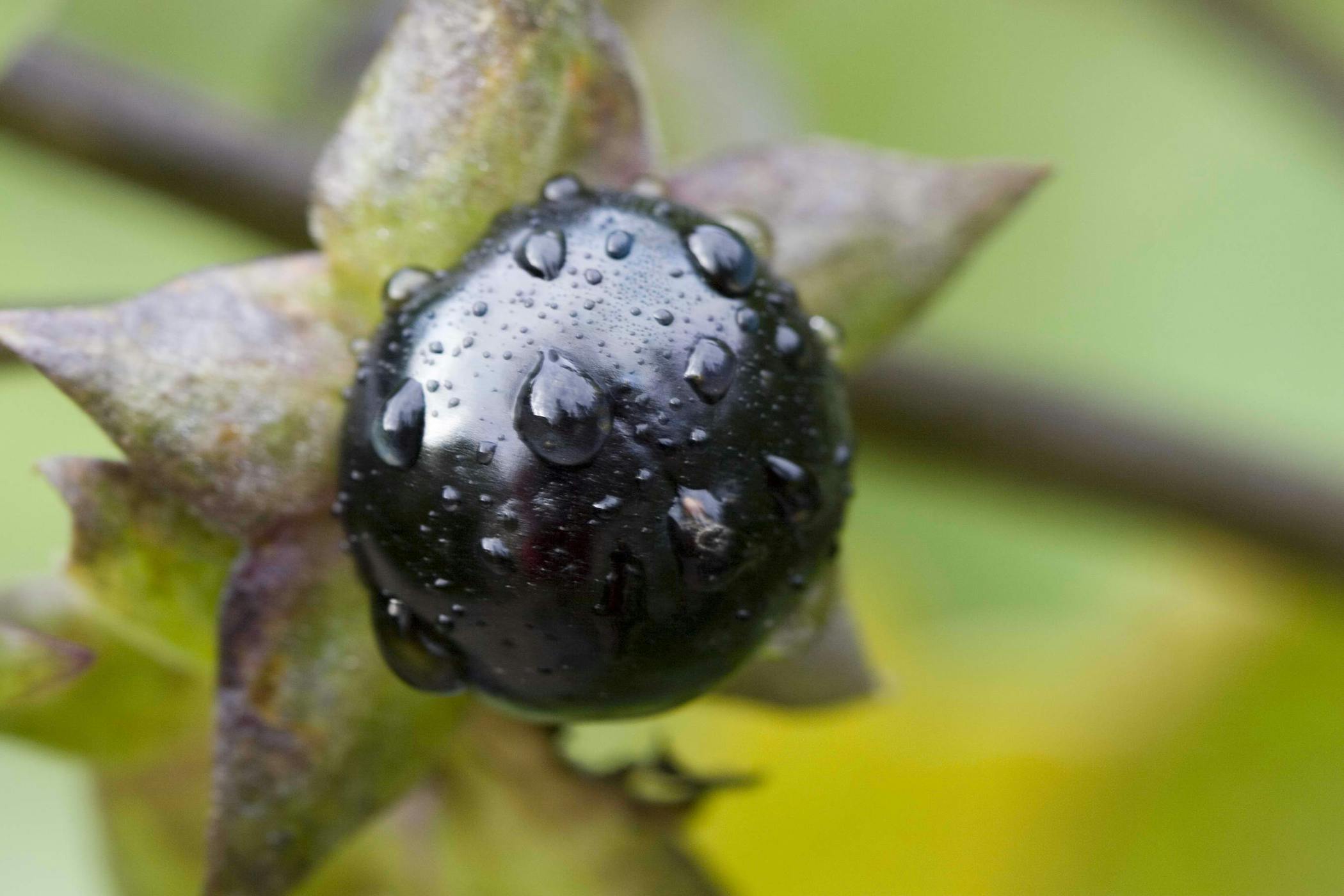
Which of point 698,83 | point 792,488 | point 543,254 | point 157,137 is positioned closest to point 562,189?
point 543,254

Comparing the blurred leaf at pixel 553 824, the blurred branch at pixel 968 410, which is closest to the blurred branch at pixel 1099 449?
the blurred branch at pixel 968 410

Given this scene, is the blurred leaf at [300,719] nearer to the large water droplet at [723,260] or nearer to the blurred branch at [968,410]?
the large water droplet at [723,260]

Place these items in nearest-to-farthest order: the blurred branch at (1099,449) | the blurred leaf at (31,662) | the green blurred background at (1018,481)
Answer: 1. the blurred leaf at (31,662)
2. the blurred branch at (1099,449)
3. the green blurred background at (1018,481)

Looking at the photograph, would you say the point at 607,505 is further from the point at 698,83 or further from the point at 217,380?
the point at 698,83

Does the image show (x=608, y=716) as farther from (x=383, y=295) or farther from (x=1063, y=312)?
(x=1063, y=312)

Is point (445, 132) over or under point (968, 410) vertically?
over
